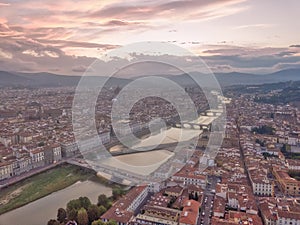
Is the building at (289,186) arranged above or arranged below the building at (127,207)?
below

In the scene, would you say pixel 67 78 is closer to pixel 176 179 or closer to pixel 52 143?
pixel 52 143

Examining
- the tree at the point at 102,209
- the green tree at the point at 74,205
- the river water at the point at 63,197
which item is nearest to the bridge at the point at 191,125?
the river water at the point at 63,197

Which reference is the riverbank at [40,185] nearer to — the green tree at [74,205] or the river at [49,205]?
the river at [49,205]

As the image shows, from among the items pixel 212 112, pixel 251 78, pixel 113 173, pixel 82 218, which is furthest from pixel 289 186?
pixel 251 78

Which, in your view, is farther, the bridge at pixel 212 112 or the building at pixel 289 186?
the bridge at pixel 212 112

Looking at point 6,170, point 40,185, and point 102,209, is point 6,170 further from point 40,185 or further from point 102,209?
point 102,209

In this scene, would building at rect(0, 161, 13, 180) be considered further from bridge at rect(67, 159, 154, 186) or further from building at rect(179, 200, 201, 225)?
building at rect(179, 200, 201, 225)
